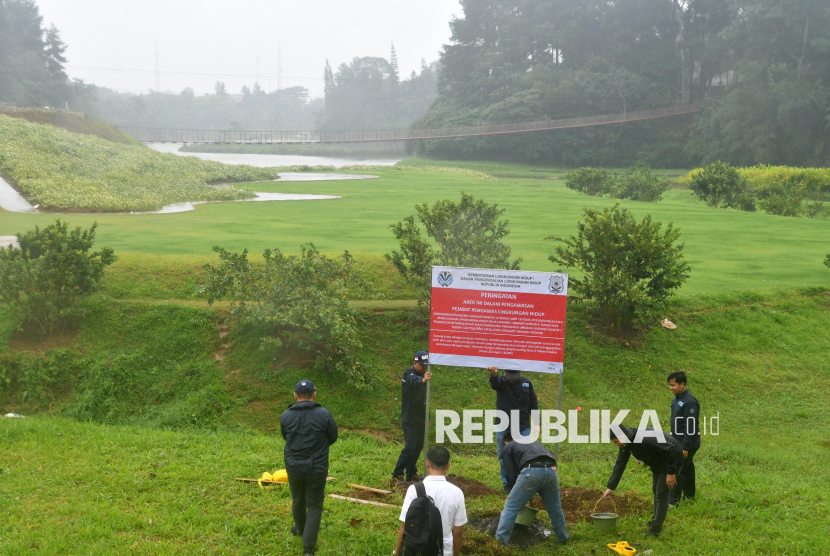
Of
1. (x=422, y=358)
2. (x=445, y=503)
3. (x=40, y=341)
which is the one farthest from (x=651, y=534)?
(x=40, y=341)

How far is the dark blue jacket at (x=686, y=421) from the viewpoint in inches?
251

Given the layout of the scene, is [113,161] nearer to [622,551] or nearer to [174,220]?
[174,220]

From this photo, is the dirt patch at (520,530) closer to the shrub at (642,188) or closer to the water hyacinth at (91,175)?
the water hyacinth at (91,175)

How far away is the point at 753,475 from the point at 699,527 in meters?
2.12

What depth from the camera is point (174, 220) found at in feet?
74.3

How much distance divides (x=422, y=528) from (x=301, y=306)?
631cm

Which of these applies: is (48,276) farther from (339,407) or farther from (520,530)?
(520,530)

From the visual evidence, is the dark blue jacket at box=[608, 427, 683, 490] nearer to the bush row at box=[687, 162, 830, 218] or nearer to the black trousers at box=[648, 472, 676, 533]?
the black trousers at box=[648, 472, 676, 533]

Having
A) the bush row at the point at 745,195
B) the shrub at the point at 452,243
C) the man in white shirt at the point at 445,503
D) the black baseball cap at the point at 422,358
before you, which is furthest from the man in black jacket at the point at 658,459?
the bush row at the point at 745,195

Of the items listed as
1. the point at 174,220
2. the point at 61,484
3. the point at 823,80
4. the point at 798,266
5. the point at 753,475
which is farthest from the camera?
the point at 823,80

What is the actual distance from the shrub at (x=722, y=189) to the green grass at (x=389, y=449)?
683 inches

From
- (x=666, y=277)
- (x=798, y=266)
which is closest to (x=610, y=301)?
(x=666, y=277)

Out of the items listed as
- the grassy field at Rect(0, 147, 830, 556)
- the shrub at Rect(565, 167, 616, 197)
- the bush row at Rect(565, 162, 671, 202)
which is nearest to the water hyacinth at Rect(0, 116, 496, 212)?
the grassy field at Rect(0, 147, 830, 556)

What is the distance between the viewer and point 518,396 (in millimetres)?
7172
